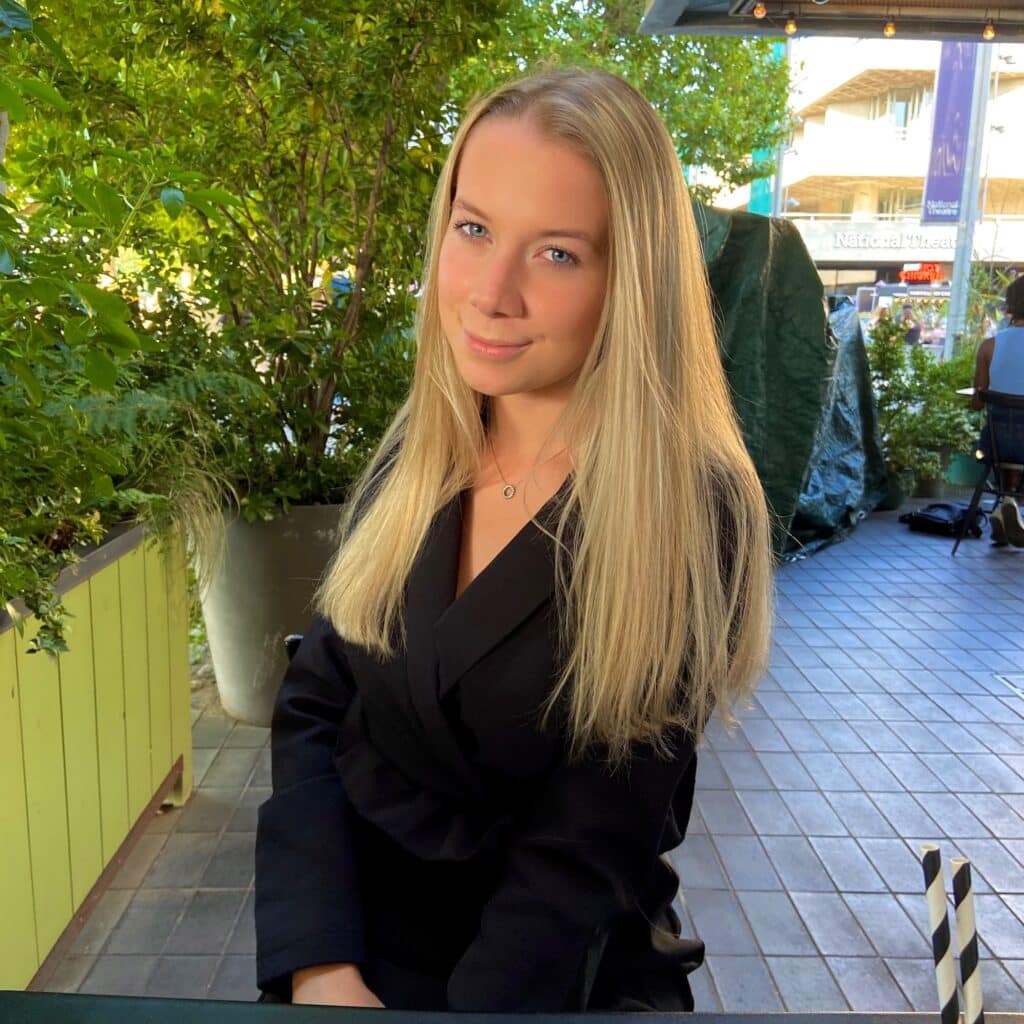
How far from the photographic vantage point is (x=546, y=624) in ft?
3.68

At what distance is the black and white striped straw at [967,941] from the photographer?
62 cm

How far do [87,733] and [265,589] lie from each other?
3.57ft

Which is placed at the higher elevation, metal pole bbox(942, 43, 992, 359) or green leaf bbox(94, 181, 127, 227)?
metal pole bbox(942, 43, 992, 359)

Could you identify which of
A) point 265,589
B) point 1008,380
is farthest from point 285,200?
point 1008,380

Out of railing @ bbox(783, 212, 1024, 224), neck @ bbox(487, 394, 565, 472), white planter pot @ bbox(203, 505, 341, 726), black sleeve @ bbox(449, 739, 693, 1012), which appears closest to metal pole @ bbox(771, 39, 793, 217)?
railing @ bbox(783, 212, 1024, 224)

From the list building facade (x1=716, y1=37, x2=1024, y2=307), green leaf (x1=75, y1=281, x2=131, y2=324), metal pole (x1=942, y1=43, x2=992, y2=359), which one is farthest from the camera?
building facade (x1=716, y1=37, x2=1024, y2=307)

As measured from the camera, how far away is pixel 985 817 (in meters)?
3.11

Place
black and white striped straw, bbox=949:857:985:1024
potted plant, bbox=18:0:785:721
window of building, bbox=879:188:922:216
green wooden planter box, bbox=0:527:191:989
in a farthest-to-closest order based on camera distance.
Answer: window of building, bbox=879:188:922:216, potted plant, bbox=18:0:785:721, green wooden planter box, bbox=0:527:191:989, black and white striped straw, bbox=949:857:985:1024

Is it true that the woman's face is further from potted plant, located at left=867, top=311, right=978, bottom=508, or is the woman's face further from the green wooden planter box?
potted plant, located at left=867, top=311, right=978, bottom=508

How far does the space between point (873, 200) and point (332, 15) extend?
8976 millimetres

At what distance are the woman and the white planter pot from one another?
6.54ft

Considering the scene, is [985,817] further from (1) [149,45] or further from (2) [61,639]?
(1) [149,45]

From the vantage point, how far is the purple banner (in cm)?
938

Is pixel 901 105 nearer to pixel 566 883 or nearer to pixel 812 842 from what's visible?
pixel 812 842
